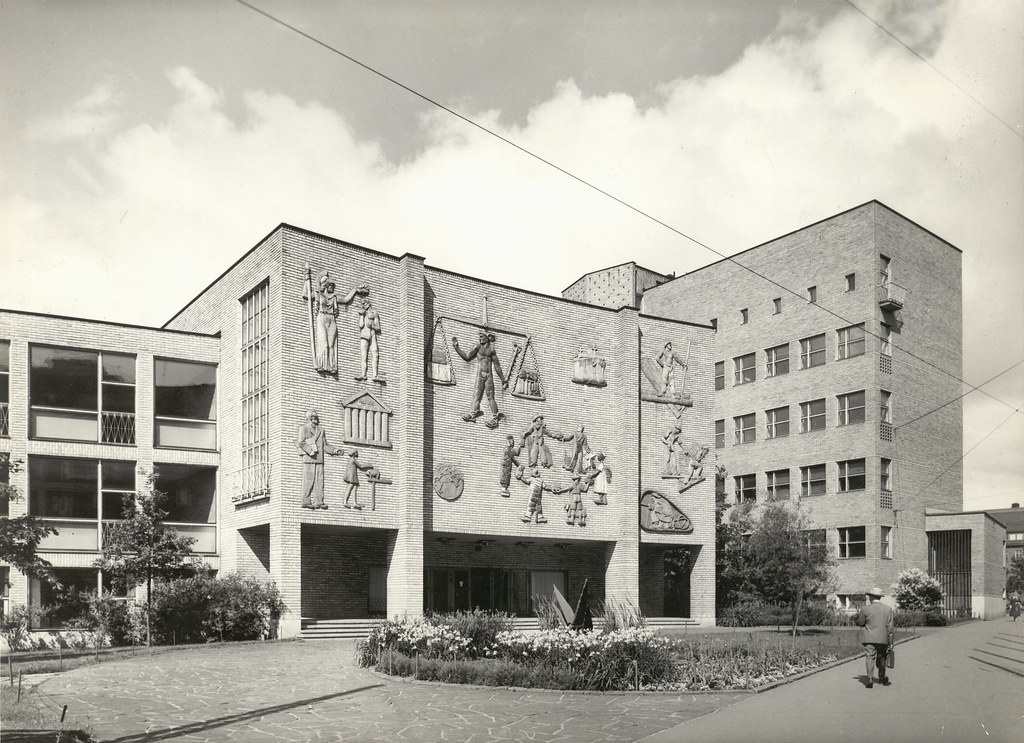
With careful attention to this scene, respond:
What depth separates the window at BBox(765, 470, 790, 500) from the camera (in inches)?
1809

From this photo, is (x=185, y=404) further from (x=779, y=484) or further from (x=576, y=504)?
(x=779, y=484)

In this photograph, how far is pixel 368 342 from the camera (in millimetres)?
28125

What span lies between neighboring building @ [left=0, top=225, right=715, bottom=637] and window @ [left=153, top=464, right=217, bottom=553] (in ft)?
0.22

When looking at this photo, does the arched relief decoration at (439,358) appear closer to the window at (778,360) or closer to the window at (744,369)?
the window at (778,360)

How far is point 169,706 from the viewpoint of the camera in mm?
12586

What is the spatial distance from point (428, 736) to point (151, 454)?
20.2 metres

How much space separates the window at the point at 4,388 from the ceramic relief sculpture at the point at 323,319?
8.58m

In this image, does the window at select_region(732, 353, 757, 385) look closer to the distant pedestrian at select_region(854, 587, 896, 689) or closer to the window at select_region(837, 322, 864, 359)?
the window at select_region(837, 322, 864, 359)

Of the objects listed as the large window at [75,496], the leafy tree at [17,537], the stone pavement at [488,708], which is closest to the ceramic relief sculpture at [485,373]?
the large window at [75,496]

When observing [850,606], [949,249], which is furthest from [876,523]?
[949,249]

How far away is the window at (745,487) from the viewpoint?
48.0 meters

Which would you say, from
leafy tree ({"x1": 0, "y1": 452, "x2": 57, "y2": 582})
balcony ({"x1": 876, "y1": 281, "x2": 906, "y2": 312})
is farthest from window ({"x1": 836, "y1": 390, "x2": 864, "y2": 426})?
leafy tree ({"x1": 0, "y1": 452, "x2": 57, "y2": 582})

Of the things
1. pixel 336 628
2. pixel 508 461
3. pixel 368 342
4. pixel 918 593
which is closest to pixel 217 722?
pixel 336 628

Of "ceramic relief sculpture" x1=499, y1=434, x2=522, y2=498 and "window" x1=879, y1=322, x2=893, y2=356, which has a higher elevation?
"window" x1=879, y1=322, x2=893, y2=356
